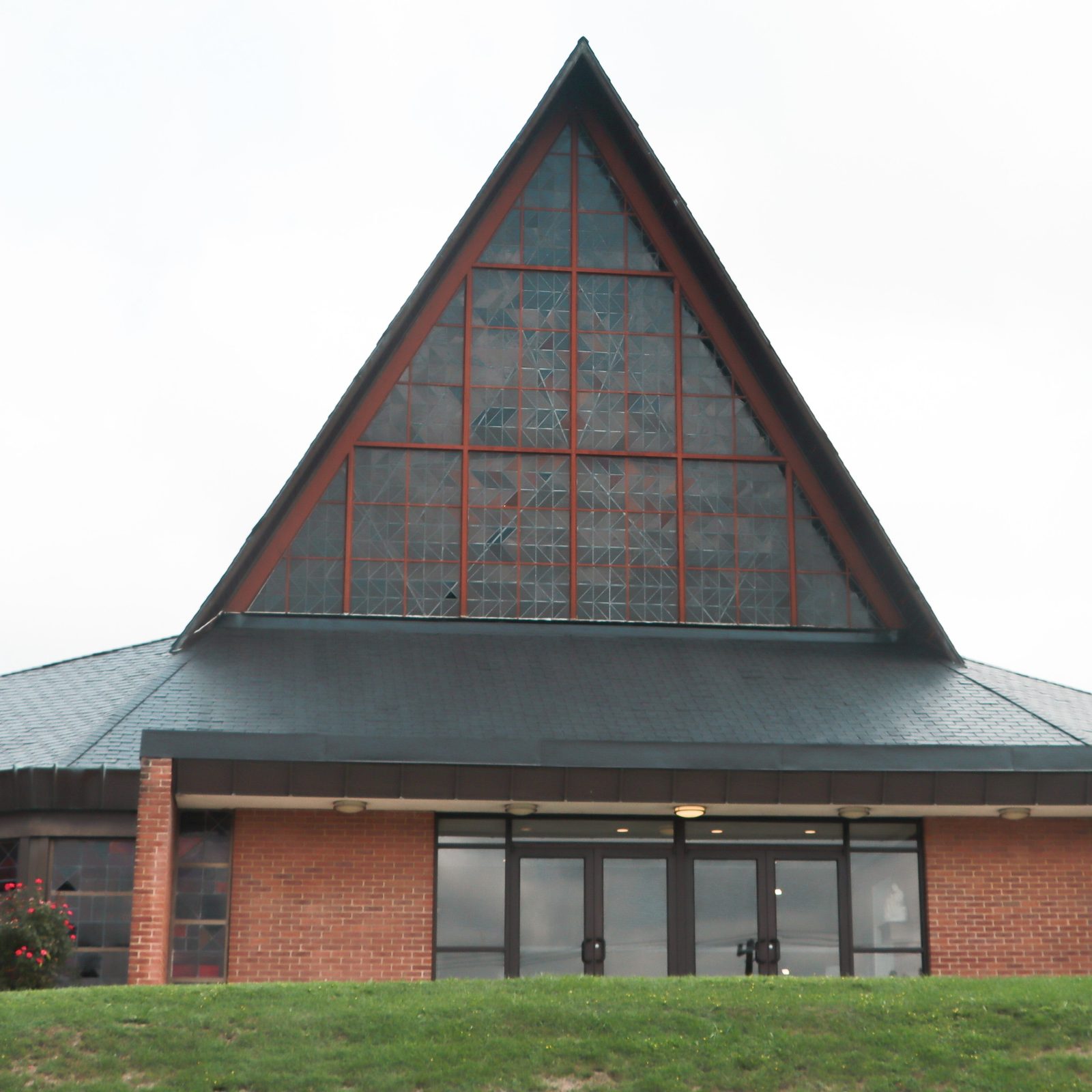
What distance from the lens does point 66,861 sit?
1758 centimetres

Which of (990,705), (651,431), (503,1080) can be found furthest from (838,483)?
(503,1080)

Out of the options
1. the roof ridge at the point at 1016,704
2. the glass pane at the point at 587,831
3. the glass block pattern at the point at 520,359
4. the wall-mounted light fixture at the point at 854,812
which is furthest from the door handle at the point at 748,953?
the glass block pattern at the point at 520,359

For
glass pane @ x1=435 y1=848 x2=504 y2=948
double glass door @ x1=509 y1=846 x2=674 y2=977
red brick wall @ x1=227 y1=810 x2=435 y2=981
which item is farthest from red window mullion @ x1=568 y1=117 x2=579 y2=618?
red brick wall @ x1=227 y1=810 x2=435 y2=981

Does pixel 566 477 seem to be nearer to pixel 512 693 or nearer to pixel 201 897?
pixel 512 693

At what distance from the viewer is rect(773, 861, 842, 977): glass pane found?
18453mm

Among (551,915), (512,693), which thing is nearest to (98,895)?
(551,915)

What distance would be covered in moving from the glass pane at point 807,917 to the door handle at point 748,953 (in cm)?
32

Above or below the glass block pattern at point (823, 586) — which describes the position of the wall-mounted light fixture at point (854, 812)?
below

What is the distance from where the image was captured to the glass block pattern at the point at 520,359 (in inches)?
886

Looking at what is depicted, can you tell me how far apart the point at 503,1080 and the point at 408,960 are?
5780 millimetres

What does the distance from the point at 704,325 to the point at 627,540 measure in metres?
3.38

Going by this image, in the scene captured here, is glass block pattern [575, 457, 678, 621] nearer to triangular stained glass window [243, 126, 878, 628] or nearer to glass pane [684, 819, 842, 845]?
triangular stained glass window [243, 126, 878, 628]

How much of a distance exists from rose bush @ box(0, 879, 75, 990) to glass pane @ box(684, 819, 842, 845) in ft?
22.7

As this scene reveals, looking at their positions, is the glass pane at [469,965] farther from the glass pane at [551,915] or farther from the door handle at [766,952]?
the door handle at [766,952]
